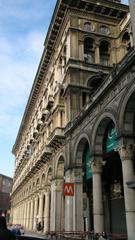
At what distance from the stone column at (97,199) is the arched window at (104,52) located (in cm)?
1529

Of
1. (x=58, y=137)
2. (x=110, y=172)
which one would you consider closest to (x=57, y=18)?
(x=58, y=137)

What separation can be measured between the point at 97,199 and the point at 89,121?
5.87 metres

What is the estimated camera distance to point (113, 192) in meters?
23.4

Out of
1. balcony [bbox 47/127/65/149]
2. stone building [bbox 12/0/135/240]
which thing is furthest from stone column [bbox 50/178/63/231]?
balcony [bbox 47/127/65/149]

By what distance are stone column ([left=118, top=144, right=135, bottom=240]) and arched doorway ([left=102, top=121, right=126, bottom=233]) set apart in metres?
3.68

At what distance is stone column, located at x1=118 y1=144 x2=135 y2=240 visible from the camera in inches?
573

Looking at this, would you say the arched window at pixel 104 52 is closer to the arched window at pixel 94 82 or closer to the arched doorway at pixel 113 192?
the arched window at pixel 94 82

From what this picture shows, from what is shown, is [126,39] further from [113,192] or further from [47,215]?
[47,215]

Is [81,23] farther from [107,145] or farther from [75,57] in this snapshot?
[107,145]

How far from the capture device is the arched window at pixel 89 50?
101ft

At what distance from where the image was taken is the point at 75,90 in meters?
27.6

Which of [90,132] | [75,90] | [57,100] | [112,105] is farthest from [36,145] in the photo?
[112,105]

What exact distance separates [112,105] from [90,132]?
377 cm

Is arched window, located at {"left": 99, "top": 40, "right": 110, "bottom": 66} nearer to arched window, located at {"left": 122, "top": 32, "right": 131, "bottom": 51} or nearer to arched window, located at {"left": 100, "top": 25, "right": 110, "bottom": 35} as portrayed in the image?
arched window, located at {"left": 100, "top": 25, "right": 110, "bottom": 35}
